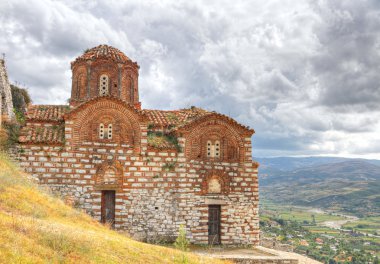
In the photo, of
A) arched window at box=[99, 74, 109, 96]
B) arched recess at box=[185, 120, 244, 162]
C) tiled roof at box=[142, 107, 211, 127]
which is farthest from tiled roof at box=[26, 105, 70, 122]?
arched recess at box=[185, 120, 244, 162]

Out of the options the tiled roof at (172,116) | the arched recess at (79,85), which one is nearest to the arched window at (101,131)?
the tiled roof at (172,116)

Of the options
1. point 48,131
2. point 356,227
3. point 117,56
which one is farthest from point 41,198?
point 356,227

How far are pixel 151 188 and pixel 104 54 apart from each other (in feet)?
28.1

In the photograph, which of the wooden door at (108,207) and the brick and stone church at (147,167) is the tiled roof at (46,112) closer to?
the brick and stone church at (147,167)

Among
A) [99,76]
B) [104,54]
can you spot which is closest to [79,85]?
[99,76]

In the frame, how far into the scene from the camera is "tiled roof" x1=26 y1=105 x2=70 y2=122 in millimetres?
18406

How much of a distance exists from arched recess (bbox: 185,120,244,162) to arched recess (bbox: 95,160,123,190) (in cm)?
358

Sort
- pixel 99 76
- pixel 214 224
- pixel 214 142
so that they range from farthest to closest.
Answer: pixel 99 76 < pixel 214 142 < pixel 214 224

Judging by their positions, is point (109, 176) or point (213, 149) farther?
point (213, 149)

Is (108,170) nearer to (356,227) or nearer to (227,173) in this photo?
(227,173)

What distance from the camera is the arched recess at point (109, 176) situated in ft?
58.6

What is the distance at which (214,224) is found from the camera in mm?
19172

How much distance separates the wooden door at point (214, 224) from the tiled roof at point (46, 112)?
898 centimetres

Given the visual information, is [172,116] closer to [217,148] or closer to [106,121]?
[217,148]
